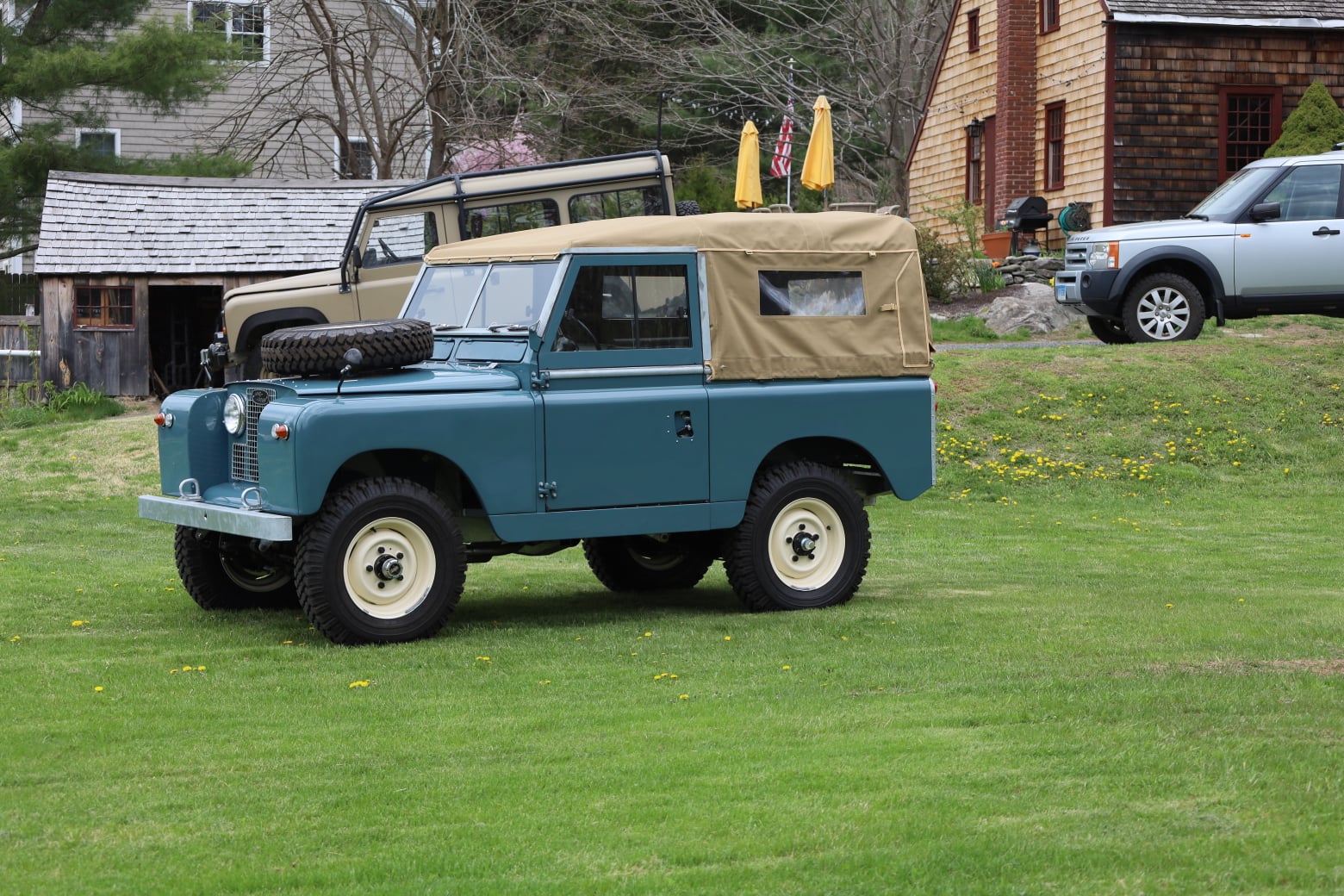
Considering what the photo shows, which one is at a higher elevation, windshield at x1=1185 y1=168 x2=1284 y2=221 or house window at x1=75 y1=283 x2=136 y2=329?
windshield at x1=1185 y1=168 x2=1284 y2=221

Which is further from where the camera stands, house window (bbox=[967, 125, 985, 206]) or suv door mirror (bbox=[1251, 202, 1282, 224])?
house window (bbox=[967, 125, 985, 206])

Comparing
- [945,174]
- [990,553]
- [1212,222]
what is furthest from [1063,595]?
[945,174]

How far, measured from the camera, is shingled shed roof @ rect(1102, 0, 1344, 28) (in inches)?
1115

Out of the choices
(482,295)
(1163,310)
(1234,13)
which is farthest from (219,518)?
(1234,13)

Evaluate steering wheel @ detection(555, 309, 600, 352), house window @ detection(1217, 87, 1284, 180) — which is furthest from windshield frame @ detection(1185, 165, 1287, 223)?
steering wheel @ detection(555, 309, 600, 352)

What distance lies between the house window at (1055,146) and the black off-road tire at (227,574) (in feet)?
77.8

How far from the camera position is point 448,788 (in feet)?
18.5

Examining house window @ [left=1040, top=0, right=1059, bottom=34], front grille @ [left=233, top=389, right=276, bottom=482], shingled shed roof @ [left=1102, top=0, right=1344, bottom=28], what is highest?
house window @ [left=1040, top=0, right=1059, bottom=34]

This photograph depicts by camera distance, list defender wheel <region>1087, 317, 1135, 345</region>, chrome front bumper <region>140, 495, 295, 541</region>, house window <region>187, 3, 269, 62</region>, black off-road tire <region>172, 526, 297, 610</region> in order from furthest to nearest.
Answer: house window <region>187, 3, 269, 62</region>
defender wheel <region>1087, 317, 1135, 345</region>
black off-road tire <region>172, 526, 297, 610</region>
chrome front bumper <region>140, 495, 295, 541</region>

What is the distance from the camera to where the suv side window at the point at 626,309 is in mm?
9227

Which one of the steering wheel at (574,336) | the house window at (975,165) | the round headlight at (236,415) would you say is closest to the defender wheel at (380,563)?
the round headlight at (236,415)

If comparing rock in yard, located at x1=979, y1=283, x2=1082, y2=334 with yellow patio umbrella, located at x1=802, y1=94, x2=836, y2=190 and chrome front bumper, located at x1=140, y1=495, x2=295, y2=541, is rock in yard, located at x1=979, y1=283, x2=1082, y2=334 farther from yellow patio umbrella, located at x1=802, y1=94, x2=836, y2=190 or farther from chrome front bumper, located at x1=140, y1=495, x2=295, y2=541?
chrome front bumper, located at x1=140, y1=495, x2=295, y2=541

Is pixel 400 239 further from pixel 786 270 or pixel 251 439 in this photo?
pixel 251 439

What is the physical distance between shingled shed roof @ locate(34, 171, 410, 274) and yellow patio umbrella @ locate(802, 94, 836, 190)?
1139 cm
